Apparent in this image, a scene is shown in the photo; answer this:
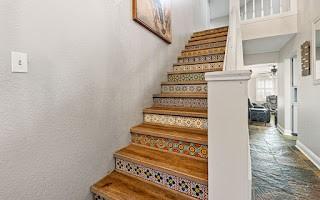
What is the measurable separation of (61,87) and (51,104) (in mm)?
128

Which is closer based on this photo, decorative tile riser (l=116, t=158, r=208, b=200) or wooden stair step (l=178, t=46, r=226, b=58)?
decorative tile riser (l=116, t=158, r=208, b=200)

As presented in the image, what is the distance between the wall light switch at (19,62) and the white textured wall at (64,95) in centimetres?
2

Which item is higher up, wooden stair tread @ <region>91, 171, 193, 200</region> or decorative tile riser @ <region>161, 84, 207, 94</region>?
decorative tile riser @ <region>161, 84, 207, 94</region>

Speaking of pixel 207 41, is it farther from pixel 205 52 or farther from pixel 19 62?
pixel 19 62

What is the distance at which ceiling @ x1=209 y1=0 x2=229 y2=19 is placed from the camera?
22.6 feet

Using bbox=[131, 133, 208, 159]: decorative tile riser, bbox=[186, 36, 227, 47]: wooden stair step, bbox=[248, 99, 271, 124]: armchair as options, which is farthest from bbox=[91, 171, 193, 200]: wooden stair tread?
bbox=[248, 99, 271, 124]: armchair

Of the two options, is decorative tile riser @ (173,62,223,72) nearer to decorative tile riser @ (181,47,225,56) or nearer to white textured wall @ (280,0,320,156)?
decorative tile riser @ (181,47,225,56)

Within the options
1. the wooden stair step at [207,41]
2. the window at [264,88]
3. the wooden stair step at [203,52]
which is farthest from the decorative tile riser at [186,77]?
the window at [264,88]

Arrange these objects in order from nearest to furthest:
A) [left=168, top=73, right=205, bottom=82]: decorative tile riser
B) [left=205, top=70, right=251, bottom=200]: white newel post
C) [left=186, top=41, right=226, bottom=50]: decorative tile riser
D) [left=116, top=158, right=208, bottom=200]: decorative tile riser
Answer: [left=205, top=70, right=251, bottom=200]: white newel post < [left=116, top=158, right=208, bottom=200]: decorative tile riser < [left=168, top=73, right=205, bottom=82]: decorative tile riser < [left=186, top=41, right=226, bottom=50]: decorative tile riser

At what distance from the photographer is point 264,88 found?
36.5ft

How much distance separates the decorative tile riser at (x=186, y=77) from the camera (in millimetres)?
2392

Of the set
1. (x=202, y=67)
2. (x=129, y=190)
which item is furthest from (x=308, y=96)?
(x=129, y=190)

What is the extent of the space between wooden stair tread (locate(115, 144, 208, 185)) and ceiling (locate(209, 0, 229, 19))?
7063 mm

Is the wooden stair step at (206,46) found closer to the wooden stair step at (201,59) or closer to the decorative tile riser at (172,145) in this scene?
the wooden stair step at (201,59)
